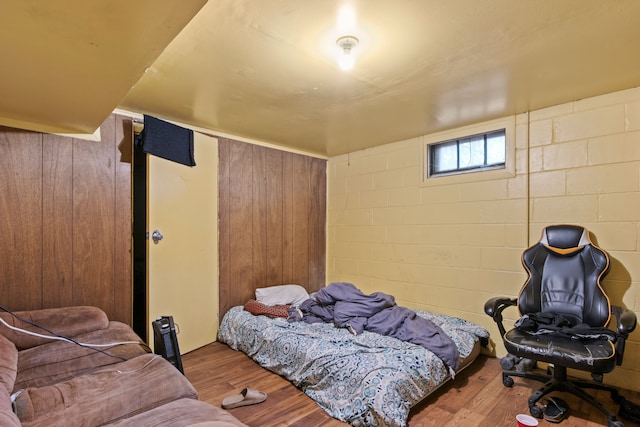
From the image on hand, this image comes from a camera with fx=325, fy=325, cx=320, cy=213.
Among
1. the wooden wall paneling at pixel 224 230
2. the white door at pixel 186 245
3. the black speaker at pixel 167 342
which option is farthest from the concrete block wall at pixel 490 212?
the black speaker at pixel 167 342

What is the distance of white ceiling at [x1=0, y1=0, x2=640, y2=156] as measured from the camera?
45.1 inches

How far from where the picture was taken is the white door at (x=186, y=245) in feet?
8.97

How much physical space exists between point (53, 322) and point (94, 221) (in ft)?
2.59

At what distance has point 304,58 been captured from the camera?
1874 millimetres

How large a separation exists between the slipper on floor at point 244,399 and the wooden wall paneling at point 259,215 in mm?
1441

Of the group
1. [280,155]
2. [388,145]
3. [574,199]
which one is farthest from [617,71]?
[280,155]

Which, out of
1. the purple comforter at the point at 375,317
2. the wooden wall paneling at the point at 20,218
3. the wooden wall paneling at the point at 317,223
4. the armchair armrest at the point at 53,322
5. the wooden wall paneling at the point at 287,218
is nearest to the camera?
the armchair armrest at the point at 53,322

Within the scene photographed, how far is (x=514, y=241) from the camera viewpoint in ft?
9.10

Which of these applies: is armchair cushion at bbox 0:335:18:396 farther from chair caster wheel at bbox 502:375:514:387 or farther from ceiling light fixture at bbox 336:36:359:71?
chair caster wheel at bbox 502:375:514:387

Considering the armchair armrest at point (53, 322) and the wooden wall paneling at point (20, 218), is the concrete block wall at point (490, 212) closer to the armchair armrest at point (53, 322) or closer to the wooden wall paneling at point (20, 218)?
the armchair armrest at point (53, 322)

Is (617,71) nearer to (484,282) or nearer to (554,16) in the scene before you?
(554,16)

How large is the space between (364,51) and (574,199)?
2.01 metres

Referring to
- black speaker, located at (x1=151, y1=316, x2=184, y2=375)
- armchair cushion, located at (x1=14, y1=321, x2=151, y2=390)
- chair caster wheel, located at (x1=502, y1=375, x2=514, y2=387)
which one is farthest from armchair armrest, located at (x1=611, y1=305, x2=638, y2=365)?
armchair cushion, located at (x1=14, y1=321, x2=151, y2=390)

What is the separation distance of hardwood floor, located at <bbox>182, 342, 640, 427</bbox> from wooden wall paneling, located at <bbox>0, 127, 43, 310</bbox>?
4.20ft
